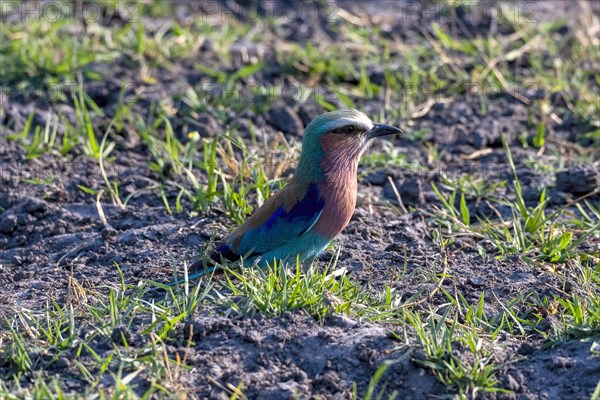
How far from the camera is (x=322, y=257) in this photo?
5172 mm

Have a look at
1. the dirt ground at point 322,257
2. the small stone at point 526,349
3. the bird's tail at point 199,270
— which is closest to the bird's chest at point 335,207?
the dirt ground at point 322,257

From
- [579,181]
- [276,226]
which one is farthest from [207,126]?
[579,181]

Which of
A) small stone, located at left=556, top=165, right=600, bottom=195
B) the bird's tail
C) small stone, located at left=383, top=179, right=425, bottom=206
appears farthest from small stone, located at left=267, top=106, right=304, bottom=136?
the bird's tail

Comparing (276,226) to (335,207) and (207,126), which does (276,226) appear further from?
(207,126)

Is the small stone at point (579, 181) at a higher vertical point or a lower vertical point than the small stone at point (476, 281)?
higher

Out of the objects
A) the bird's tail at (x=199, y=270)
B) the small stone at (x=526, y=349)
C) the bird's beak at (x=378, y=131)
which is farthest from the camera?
the bird's beak at (x=378, y=131)

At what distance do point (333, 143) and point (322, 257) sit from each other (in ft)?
1.94

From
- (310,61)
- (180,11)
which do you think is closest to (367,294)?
(310,61)

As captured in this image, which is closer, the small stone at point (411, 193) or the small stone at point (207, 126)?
the small stone at point (411, 193)

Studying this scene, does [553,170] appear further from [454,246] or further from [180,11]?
[180,11]

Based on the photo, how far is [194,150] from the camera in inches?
241

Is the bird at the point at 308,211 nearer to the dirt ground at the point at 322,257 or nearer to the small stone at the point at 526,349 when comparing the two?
the dirt ground at the point at 322,257

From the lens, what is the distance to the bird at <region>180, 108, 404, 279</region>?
471 cm

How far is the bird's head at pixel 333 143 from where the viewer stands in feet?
16.2
